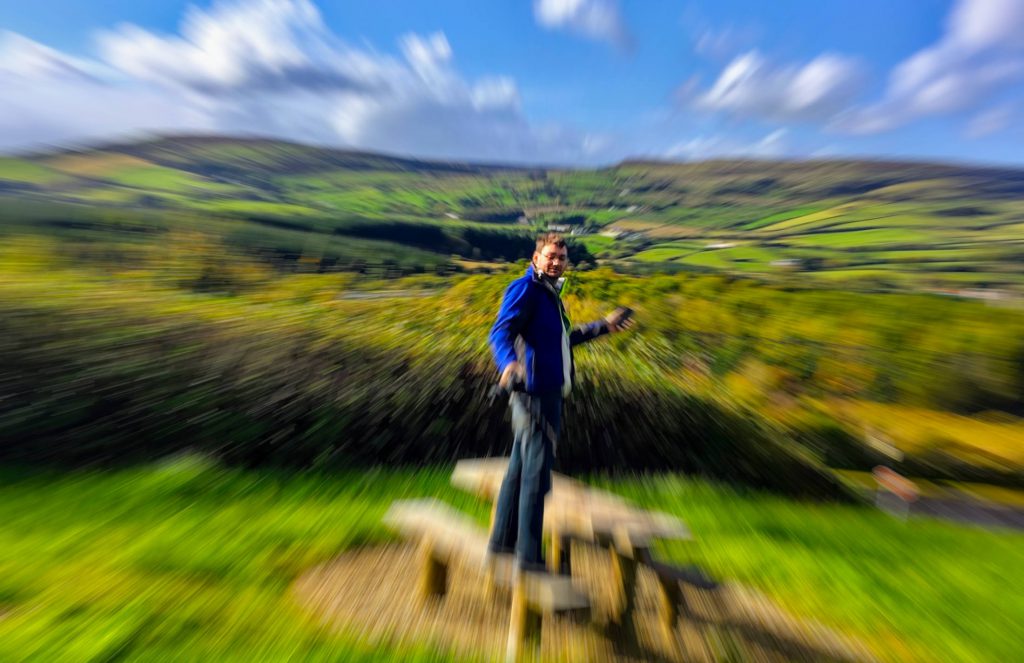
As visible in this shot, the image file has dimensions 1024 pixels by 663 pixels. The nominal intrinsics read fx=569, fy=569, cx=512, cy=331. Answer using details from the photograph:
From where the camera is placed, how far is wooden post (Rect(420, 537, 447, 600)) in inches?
147

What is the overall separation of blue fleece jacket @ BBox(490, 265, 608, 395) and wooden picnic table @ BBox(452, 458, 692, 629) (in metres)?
0.92

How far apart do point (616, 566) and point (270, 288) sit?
11115 millimetres

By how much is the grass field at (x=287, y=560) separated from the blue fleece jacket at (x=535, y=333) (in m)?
1.70

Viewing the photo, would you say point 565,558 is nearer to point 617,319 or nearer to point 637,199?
point 617,319

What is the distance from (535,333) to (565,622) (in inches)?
71.2

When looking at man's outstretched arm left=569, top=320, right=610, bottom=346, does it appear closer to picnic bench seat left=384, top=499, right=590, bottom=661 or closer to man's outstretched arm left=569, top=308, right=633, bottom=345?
man's outstretched arm left=569, top=308, right=633, bottom=345

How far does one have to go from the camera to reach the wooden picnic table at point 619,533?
11.2 feet

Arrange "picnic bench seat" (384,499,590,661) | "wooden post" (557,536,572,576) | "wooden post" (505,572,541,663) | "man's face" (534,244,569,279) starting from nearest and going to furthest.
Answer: "picnic bench seat" (384,499,590,661) → "wooden post" (505,572,541,663) → "man's face" (534,244,569,279) → "wooden post" (557,536,572,576)

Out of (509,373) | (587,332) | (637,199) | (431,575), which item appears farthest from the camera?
(637,199)

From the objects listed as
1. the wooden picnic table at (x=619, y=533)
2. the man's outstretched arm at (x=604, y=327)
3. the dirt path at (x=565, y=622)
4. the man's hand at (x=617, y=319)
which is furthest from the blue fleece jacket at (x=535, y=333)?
the dirt path at (x=565, y=622)

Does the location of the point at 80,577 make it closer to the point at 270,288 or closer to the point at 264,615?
the point at 264,615

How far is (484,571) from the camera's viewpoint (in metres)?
3.50

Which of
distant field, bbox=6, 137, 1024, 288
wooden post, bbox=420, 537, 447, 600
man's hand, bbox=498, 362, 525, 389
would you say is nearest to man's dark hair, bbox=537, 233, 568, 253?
man's hand, bbox=498, 362, 525, 389

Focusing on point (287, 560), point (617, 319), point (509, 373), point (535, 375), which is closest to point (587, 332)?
point (617, 319)
